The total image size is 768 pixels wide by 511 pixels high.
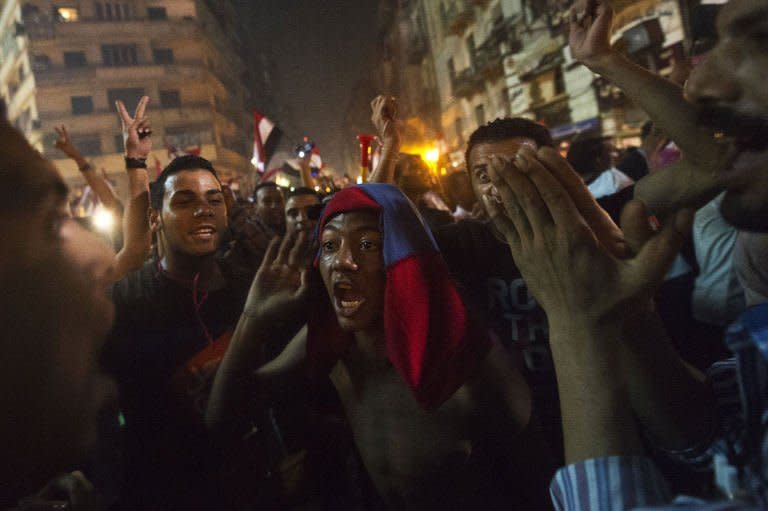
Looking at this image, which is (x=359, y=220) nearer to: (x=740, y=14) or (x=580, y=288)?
(x=580, y=288)

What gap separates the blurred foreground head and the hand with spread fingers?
98 cm

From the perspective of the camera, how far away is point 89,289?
41.4 inches

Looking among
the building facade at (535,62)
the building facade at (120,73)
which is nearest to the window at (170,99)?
the building facade at (120,73)

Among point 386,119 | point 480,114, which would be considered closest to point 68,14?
point 480,114

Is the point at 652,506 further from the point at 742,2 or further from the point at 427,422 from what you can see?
the point at 742,2

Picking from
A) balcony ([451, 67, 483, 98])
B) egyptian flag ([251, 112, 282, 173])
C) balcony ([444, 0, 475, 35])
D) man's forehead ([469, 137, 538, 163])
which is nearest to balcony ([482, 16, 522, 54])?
balcony ([451, 67, 483, 98])

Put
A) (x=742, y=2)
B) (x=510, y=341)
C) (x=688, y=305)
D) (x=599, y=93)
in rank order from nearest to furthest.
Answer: (x=742, y=2)
(x=510, y=341)
(x=688, y=305)
(x=599, y=93)

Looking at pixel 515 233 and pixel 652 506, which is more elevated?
pixel 515 233

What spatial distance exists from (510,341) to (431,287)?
745 millimetres

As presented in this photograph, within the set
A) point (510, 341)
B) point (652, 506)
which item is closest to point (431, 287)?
point (510, 341)

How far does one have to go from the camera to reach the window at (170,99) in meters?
43.7

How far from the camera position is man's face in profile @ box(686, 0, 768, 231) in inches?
41.9

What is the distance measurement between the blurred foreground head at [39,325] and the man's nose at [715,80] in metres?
1.56

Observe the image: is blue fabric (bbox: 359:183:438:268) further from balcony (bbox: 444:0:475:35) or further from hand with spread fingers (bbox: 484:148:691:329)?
balcony (bbox: 444:0:475:35)
